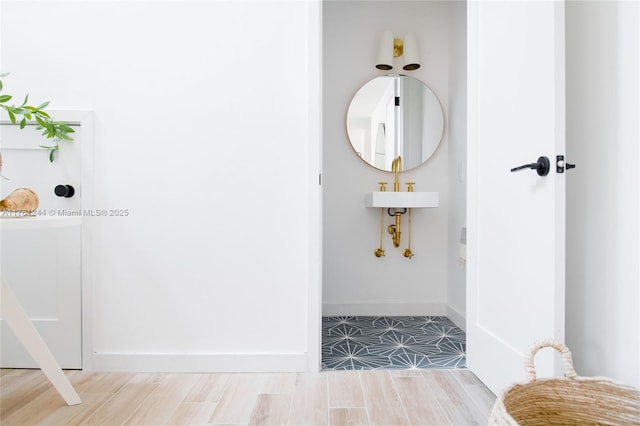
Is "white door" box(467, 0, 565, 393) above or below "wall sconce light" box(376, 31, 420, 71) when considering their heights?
below

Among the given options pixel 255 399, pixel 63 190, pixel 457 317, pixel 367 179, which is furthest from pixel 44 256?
pixel 457 317

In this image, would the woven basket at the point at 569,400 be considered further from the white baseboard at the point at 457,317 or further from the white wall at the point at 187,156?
the white baseboard at the point at 457,317

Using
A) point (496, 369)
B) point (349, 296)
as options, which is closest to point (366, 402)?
point (496, 369)

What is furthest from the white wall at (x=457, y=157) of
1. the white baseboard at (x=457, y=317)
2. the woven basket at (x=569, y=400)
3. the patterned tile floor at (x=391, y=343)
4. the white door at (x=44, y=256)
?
the white door at (x=44, y=256)

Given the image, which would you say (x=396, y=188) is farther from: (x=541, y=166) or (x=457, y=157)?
(x=541, y=166)

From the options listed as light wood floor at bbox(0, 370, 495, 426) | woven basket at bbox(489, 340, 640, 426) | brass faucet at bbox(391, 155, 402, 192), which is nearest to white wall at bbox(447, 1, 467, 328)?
brass faucet at bbox(391, 155, 402, 192)

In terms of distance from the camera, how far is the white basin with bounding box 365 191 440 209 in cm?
255

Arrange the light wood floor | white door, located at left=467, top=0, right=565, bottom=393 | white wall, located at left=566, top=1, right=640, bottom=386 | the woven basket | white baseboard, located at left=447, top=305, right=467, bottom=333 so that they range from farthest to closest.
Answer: white baseboard, located at left=447, top=305, right=467, bottom=333 < the light wood floor < white door, located at left=467, top=0, right=565, bottom=393 < white wall, located at left=566, top=1, right=640, bottom=386 < the woven basket

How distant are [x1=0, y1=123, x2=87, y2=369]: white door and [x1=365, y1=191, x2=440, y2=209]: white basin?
1.69 metres

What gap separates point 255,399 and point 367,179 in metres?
1.77

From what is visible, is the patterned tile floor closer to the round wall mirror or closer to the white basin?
the white basin

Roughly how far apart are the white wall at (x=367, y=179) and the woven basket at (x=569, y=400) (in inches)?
73.9

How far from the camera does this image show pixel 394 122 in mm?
2857

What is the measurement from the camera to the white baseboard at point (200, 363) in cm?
182
